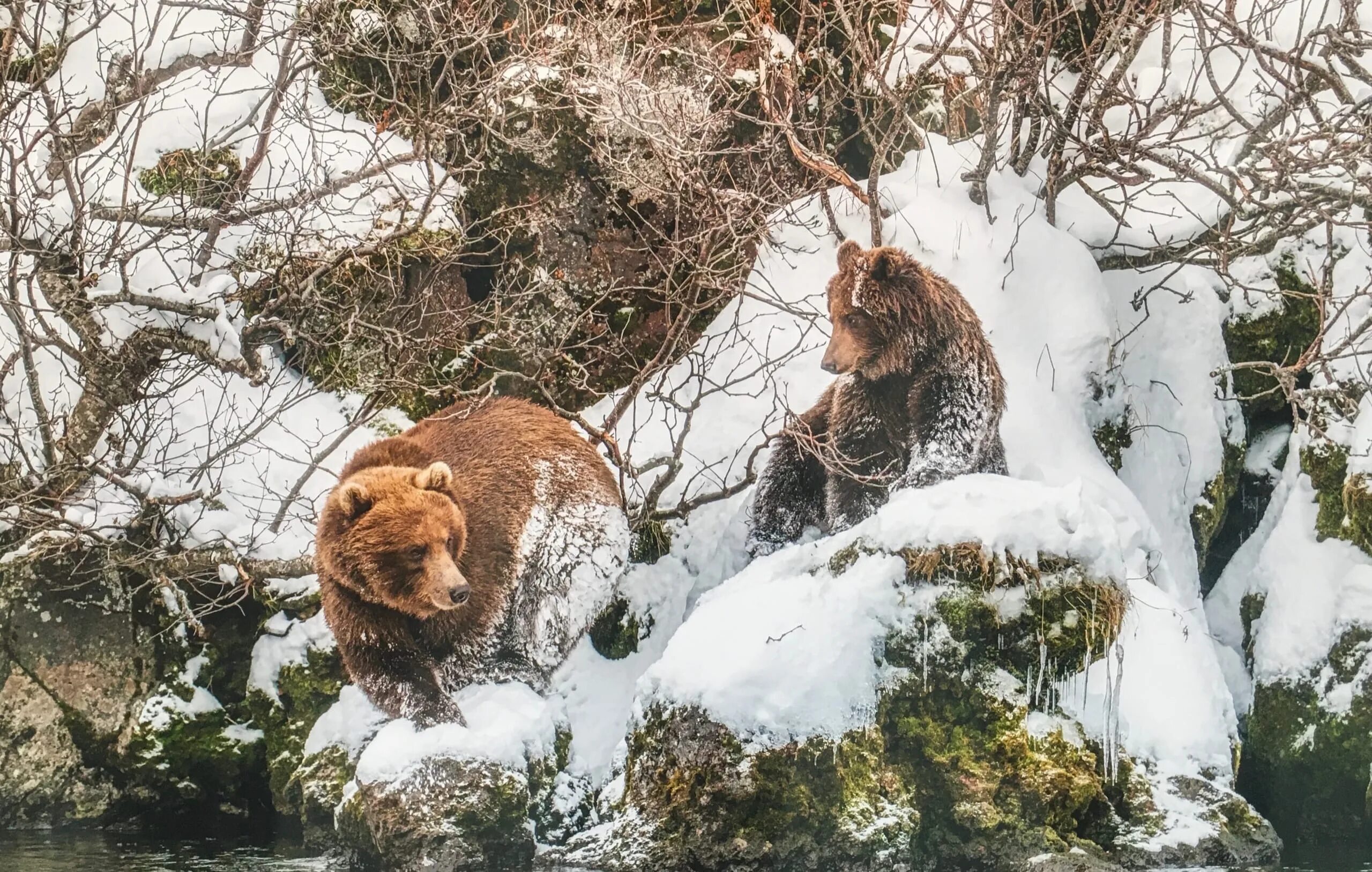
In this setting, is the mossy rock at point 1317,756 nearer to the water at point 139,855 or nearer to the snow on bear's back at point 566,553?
the snow on bear's back at point 566,553

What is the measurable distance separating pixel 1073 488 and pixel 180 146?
5.70m

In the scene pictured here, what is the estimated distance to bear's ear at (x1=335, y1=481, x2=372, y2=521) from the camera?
5406 mm

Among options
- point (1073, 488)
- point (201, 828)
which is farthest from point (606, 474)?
point (201, 828)

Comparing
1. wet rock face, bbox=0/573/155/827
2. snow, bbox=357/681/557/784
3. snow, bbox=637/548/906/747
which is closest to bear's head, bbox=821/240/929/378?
snow, bbox=637/548/906/747

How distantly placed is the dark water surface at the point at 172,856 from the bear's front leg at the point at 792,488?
8.34 feet

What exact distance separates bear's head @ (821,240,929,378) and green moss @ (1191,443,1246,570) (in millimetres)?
1958

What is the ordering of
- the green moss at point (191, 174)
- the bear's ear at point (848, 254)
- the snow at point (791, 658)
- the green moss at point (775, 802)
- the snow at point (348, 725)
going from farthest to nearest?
1. the green moss at point (191, 174)
2. the bear's ear at point (848, 254)
3. the snow at point (348, 725)
4. the snow at point (791, 658)
5. the green moss at point (775, 802)

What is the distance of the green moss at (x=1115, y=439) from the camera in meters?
6.59

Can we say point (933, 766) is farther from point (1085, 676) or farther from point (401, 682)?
point (401, 682)

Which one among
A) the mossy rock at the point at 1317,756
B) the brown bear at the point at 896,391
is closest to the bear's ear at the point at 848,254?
the brown bear at the point at 896,391

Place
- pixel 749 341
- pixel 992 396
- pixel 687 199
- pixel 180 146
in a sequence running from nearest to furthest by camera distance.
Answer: pixel 992 396
pixel 749 341
pixel 687 199
pixel 180 146

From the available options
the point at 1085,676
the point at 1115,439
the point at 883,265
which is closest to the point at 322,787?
the point at 1085,676

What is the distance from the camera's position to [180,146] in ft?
25.4

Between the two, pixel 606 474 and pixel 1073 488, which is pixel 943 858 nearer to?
pixel 1073 488
